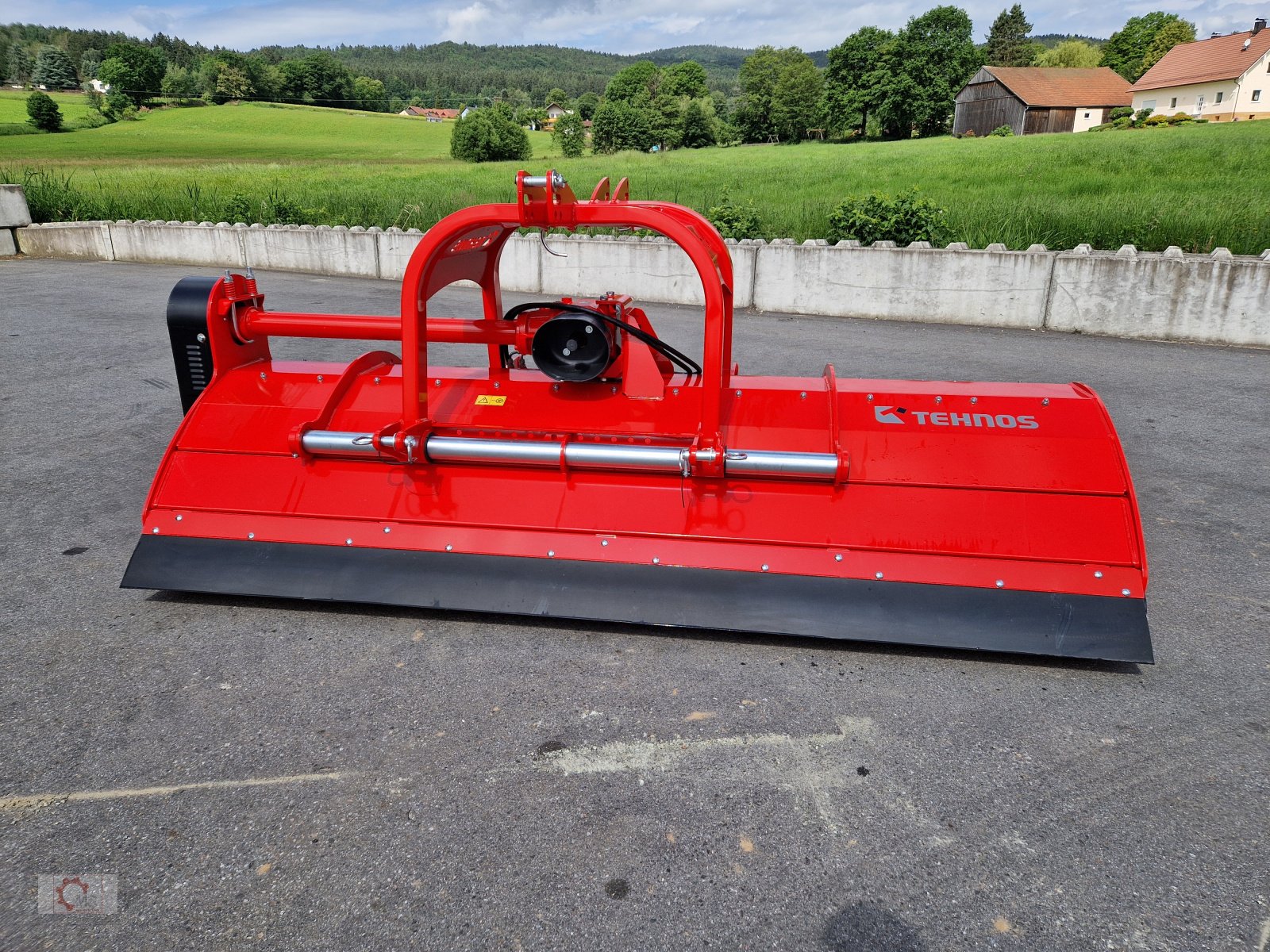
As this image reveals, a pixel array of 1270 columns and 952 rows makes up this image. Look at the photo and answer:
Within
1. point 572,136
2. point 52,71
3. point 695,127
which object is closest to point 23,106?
point 52,71

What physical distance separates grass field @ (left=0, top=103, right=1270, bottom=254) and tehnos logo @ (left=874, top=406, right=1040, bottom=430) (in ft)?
30.2

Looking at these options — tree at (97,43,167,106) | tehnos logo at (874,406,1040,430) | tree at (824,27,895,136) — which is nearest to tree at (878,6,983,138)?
tree at (824,27,895,136)

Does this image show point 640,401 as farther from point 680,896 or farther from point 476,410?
point 680,896

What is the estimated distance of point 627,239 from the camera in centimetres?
1239

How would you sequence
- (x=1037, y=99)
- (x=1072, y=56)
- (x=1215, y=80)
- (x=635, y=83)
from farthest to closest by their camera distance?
(x=1072, y=56) → (x=635, y=83) → (x=1037, y=99) → (x=1215, y=80)

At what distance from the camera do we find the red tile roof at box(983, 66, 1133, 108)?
66312mm

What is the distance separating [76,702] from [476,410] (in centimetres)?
206

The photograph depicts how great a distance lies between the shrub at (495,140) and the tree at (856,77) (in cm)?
4292

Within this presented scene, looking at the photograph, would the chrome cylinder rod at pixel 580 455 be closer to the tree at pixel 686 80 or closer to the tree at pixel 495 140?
the tree at pixel 495 140

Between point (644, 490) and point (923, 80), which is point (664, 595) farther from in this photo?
point (923, 80)

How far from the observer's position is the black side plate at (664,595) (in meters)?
3.46

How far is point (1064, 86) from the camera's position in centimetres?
6844

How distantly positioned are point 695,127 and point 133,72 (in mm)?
55416

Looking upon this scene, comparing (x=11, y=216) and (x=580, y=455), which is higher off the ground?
(x=11, y=216)
